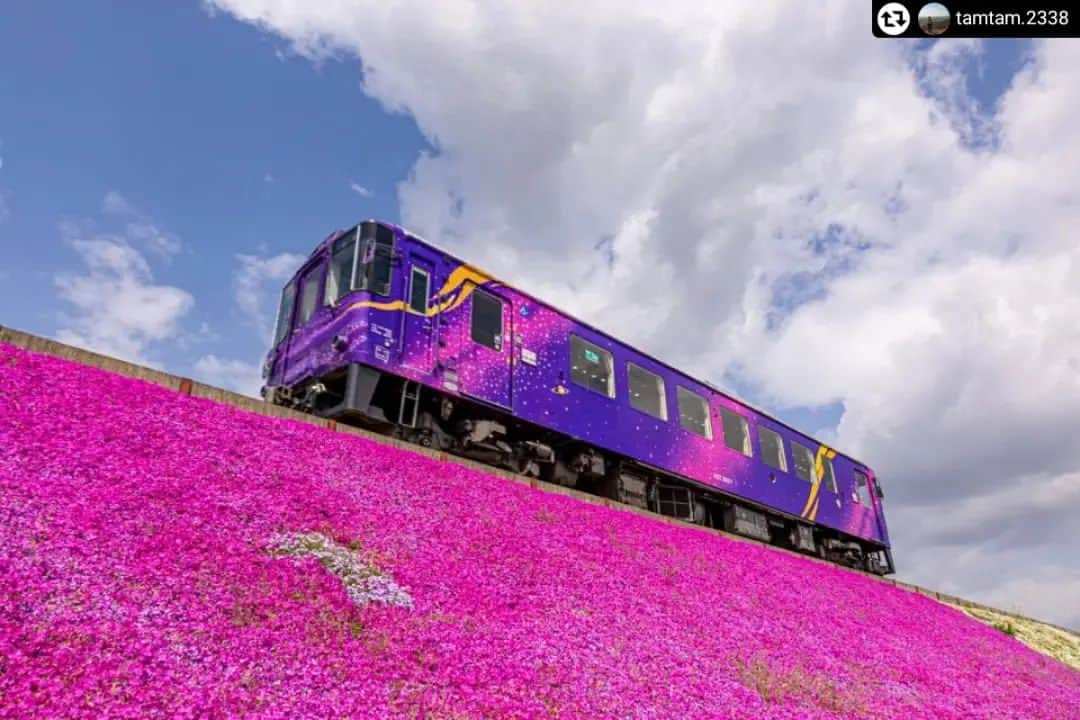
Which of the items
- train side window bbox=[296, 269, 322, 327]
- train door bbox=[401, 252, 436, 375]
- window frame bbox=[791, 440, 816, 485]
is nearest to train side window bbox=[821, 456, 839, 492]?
window frame bbox=[791, 440, 816, 485]

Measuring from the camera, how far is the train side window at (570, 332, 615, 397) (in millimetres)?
14570

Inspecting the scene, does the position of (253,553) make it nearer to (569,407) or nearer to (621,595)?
(621,595)

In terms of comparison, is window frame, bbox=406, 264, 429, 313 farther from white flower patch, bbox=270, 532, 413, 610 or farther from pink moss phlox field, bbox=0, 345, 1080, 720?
white flower patch, bbox=270, 532, 413, 610

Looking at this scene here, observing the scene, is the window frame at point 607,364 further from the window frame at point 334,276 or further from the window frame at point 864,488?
the window frame at point 864,488

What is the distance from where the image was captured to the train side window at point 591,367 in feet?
47.8

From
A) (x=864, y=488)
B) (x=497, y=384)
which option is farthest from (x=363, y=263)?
(x=864, y=488)

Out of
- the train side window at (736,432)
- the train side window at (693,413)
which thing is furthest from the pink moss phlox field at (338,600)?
the train side window at (736,432)

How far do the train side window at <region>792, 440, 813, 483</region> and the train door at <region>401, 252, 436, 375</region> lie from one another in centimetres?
1447

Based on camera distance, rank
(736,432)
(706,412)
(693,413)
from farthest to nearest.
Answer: (736,432) < (706,412) < (693,413)

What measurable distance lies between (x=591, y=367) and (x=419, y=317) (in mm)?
4788

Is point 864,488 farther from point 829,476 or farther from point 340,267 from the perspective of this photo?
point 340,267

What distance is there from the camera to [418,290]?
11.7 m

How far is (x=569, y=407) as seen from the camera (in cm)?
1397

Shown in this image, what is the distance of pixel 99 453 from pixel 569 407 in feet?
30.0
